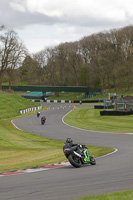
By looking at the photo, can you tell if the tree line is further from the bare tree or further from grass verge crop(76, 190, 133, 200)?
grass verge crop(76, 190, 133, 200)

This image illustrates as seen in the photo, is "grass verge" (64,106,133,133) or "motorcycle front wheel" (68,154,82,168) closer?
"motorcycle front wheel" (68,154,82,168)

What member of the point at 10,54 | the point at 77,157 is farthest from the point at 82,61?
the point at 77,157

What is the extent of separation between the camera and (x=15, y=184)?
427 inches

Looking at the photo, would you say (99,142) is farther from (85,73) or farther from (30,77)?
(30,77)

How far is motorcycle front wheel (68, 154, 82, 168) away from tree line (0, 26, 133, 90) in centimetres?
7168

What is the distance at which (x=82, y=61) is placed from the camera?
123375mm

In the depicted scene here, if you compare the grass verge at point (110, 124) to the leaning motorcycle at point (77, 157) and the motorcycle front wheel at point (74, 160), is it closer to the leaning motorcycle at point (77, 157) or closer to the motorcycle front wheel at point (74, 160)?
the leaning motorcycle at point (77, 157)

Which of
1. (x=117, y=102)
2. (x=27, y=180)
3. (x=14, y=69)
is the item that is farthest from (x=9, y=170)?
(x=14, y=69)

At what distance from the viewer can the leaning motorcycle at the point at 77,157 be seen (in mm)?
14062

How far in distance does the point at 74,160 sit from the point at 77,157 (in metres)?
0.25

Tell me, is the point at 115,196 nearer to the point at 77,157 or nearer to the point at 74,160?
the point at 74,160

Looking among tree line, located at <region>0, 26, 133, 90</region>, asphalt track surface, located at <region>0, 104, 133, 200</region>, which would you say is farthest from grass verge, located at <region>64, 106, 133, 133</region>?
tree line, located at <region>0, 26, 133, 90</region>

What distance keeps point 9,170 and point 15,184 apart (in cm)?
317

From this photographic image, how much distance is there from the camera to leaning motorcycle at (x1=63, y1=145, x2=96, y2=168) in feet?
46.1
